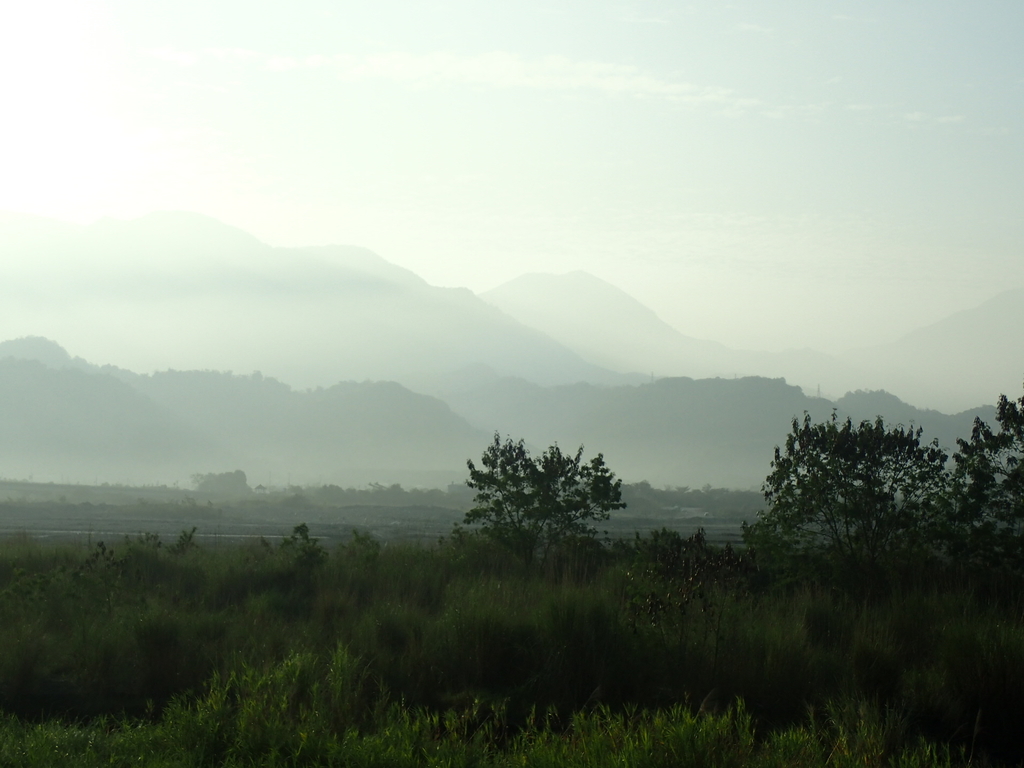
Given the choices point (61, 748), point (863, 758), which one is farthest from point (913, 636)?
point (61, 748)

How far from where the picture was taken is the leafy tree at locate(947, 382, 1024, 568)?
43.3 ft

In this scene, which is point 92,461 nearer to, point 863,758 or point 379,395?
point 379,395

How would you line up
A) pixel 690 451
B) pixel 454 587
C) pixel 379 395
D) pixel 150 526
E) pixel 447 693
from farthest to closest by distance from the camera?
1. pixel 379 395
2. pixel 690 451
3. pixel 150 526
4. pixel 454 587
5. pixel 447 693

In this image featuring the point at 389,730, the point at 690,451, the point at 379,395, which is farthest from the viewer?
the point at 379,395

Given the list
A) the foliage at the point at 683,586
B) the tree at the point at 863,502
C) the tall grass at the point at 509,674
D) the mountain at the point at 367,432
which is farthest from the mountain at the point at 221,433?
the foliage at the point at 683,586

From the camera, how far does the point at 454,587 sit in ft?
43.3

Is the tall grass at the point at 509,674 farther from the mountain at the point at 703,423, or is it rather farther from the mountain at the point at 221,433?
the mountain at the point at 221,433

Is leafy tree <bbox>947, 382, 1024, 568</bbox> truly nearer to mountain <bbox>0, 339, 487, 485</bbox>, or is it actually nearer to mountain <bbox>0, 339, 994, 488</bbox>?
mountain <bbox>0, 339, 994, 488</bbox>

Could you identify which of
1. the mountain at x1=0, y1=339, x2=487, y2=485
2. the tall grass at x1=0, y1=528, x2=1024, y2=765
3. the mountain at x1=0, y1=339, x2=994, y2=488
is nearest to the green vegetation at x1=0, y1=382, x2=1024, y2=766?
the tall grass at x1=0, y1=528, x2=1024, y2=765

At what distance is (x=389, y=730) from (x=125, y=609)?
229 inches

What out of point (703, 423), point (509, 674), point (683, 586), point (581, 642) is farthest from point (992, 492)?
point (703, 423)

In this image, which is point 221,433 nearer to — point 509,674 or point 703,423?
point 703,423

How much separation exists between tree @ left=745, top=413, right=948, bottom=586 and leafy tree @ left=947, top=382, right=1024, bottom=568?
351 millimetres

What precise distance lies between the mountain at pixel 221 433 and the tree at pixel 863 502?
117444 millimetres
